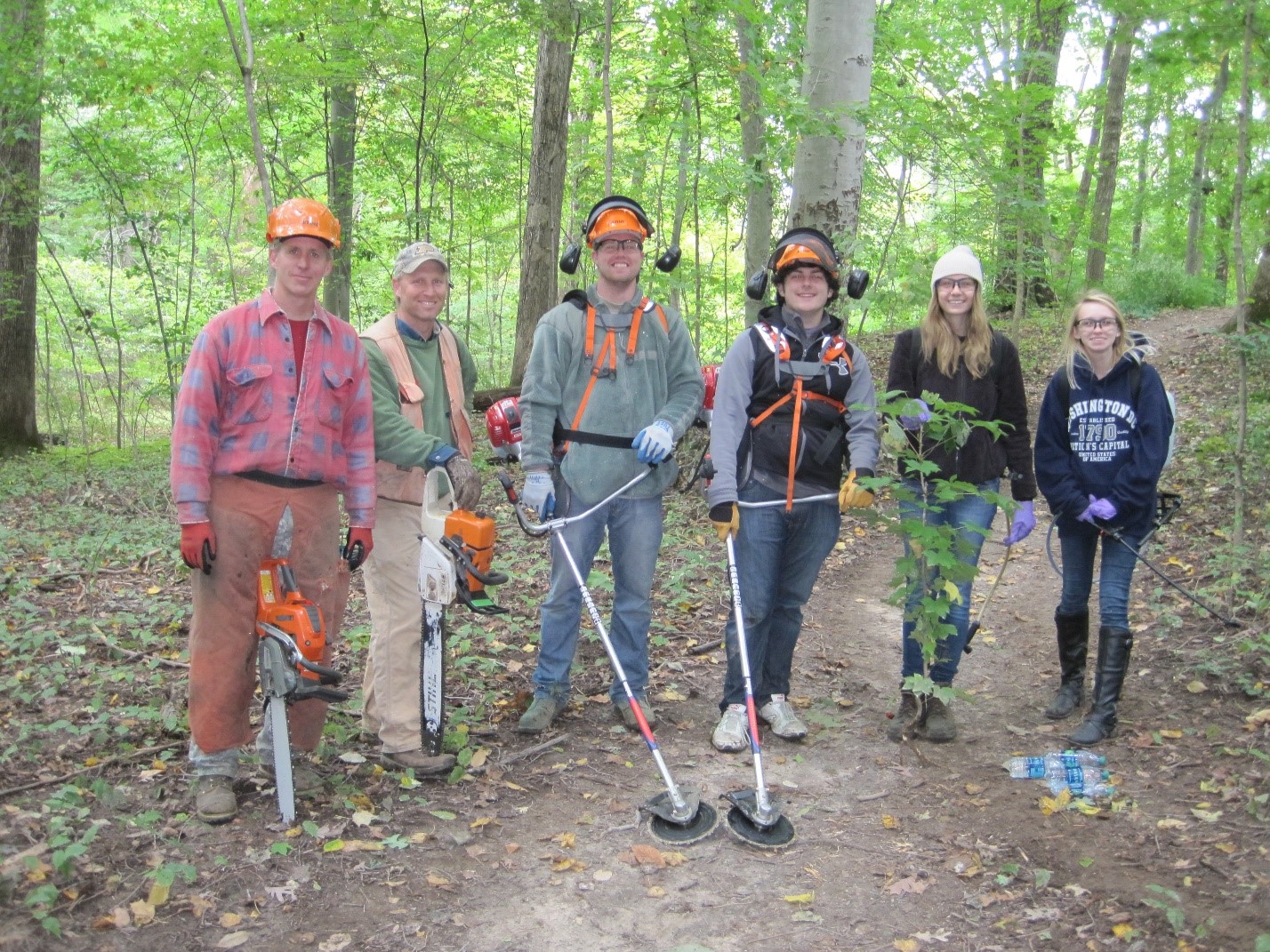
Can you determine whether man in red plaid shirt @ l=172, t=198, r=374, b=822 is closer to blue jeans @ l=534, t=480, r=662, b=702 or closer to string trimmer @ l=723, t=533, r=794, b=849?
blue jeans @ l=534, t=480, r=662, b=702

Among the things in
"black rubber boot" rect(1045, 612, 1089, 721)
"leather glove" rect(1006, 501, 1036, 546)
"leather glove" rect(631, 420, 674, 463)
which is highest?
"leather glove" rect(631, 420, 674, 463)

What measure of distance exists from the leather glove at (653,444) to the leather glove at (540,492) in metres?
0.45

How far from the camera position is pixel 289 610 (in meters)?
3.81

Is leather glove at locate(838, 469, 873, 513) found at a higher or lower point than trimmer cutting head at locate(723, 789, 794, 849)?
higher

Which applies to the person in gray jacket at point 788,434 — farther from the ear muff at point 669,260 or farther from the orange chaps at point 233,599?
the orange chaps at point 233,599

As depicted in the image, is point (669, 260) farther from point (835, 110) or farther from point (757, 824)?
point (835, 110)

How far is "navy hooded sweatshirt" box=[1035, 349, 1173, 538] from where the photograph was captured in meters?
4.73

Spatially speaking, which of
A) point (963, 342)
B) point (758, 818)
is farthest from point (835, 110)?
point (758, 818)

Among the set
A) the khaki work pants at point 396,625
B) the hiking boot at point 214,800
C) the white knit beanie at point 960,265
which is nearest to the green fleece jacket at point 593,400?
the khaki work pants at point 396,625

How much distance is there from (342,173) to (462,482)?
10.2m

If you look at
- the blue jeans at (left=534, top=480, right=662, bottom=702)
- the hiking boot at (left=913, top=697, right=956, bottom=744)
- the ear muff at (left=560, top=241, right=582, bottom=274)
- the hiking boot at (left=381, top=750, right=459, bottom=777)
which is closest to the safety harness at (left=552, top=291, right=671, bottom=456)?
the ear muff at (left=560, top=241, right=582, bottom=274)

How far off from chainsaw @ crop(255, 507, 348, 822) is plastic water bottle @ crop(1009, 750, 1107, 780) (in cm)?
298

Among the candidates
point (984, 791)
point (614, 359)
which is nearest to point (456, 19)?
point (614, 359)

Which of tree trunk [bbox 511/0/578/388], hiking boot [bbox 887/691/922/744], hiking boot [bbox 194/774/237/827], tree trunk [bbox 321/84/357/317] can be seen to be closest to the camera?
hiking boot [bbox 194/774/237/827]
